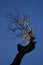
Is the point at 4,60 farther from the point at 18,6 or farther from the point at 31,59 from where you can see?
the point at 18,6

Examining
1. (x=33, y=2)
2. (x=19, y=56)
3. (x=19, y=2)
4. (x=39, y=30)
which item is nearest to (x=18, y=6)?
(x=19, y=2)

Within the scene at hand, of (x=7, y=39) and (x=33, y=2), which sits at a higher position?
(x=33, y=2)

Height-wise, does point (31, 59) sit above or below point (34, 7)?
below

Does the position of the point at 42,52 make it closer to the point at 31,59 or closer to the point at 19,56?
the point at 31,59

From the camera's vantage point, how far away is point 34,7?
2219 mm

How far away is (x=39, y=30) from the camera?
219 centimetres

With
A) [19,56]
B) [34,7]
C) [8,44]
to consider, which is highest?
[34,7]

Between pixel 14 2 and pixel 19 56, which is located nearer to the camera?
pixel 19 56

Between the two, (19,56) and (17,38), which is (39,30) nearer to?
(17,38)

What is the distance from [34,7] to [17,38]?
472 mm

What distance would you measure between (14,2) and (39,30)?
514mm

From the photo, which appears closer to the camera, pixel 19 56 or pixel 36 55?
pixel 19 56

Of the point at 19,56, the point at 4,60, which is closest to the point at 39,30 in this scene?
the point at 4,60

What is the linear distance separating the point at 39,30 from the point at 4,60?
617 millimetres
